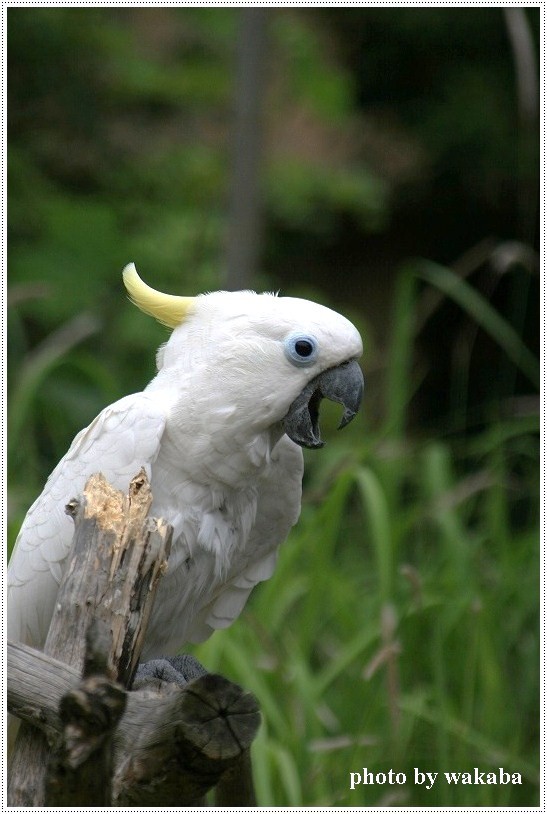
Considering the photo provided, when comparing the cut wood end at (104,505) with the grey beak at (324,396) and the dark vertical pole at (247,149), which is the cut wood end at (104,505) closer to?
the grey beak at (324,396)

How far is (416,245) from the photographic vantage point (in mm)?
5477

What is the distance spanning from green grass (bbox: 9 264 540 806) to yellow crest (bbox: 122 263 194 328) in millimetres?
823

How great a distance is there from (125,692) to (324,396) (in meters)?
0.73

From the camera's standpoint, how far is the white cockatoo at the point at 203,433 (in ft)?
5.53

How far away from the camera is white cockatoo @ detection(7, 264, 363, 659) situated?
169cm

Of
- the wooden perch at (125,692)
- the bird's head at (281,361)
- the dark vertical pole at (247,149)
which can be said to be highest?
the dark vertical pole at (247,149)

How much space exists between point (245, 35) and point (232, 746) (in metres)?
2.78

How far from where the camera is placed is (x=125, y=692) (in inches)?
46.7

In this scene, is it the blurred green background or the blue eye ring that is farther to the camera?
the blurred green background

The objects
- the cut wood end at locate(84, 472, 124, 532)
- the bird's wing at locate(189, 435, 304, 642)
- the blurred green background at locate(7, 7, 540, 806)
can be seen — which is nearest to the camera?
the cut wood end at locate(84, 472, 124, 532)

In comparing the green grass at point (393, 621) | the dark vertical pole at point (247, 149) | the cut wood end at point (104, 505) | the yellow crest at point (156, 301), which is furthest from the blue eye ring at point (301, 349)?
the dark vertical pole at point (247, 149)

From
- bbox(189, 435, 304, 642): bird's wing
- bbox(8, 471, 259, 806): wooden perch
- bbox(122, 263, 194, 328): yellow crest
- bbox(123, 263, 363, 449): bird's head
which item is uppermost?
bbox(122, 263, 194, 328): yellow crest

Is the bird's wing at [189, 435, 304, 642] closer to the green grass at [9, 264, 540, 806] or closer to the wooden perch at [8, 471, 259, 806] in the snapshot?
the green grass at [9, 264, 540, 806]

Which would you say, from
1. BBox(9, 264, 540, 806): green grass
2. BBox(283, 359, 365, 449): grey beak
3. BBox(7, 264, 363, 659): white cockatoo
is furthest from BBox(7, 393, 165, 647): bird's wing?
BBox(9, 264, 540, 806): green grass
